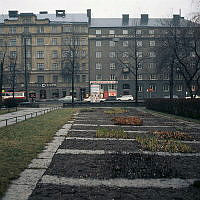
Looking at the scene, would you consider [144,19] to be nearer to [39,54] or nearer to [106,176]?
[39,54]

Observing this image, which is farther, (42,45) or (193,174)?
(42,45)

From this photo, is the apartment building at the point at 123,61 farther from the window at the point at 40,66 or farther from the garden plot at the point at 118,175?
the garden plot at the point at 118,175

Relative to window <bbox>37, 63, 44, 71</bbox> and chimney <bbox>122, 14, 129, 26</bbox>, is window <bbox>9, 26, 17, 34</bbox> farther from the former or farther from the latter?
chimney <bbox>122, 14, 129, 26</bbox>

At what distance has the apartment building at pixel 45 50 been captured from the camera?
63250 mm

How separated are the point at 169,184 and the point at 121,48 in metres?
63.4

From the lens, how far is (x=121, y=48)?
66.1 m

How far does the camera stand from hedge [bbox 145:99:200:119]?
19531 millimetres

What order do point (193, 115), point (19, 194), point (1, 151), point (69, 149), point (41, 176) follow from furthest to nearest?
point (193, 115)
point (69, 149)
point (1, 151)
point (41, 176)
point (19, 194)

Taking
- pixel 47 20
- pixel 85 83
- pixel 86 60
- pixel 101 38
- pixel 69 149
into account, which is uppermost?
pixel 47 20

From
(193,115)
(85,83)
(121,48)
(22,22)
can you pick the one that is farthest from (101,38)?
(193,115)

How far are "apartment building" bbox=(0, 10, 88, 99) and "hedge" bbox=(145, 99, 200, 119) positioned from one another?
3627 centimetres

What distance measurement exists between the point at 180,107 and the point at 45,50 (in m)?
49.3

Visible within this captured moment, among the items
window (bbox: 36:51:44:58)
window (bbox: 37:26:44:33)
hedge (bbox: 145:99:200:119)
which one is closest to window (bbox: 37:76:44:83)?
window (bbox: 36:51:44:58)

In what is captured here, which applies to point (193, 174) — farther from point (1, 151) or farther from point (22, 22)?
point (22, 22)
